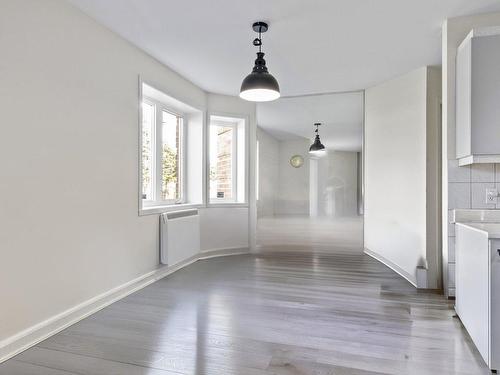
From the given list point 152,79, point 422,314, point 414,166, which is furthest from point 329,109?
point 422,314

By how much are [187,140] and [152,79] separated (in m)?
1.38

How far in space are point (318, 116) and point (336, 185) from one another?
5601 millimetres

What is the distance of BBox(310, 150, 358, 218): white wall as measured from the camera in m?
12.0

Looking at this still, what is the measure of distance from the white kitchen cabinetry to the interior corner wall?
1392 mm

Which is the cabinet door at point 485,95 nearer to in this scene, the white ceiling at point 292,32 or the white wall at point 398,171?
the white ceiling at point 292,32

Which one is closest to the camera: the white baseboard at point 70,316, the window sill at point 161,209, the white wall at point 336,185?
the white baseboard at point 70,316

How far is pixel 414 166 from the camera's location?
3.86m

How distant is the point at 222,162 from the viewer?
540cm

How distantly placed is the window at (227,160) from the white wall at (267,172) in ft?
13.8

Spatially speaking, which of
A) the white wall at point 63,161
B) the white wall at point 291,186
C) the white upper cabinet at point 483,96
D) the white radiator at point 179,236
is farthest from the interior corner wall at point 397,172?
the white wall at point 291,186

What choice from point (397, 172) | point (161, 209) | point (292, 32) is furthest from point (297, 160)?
point (292, 32)

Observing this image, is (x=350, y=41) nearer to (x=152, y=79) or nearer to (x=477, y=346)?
(x=152, y=79)

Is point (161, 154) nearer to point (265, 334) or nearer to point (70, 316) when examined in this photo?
point (70, 316)

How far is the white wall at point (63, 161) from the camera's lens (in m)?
2.11
